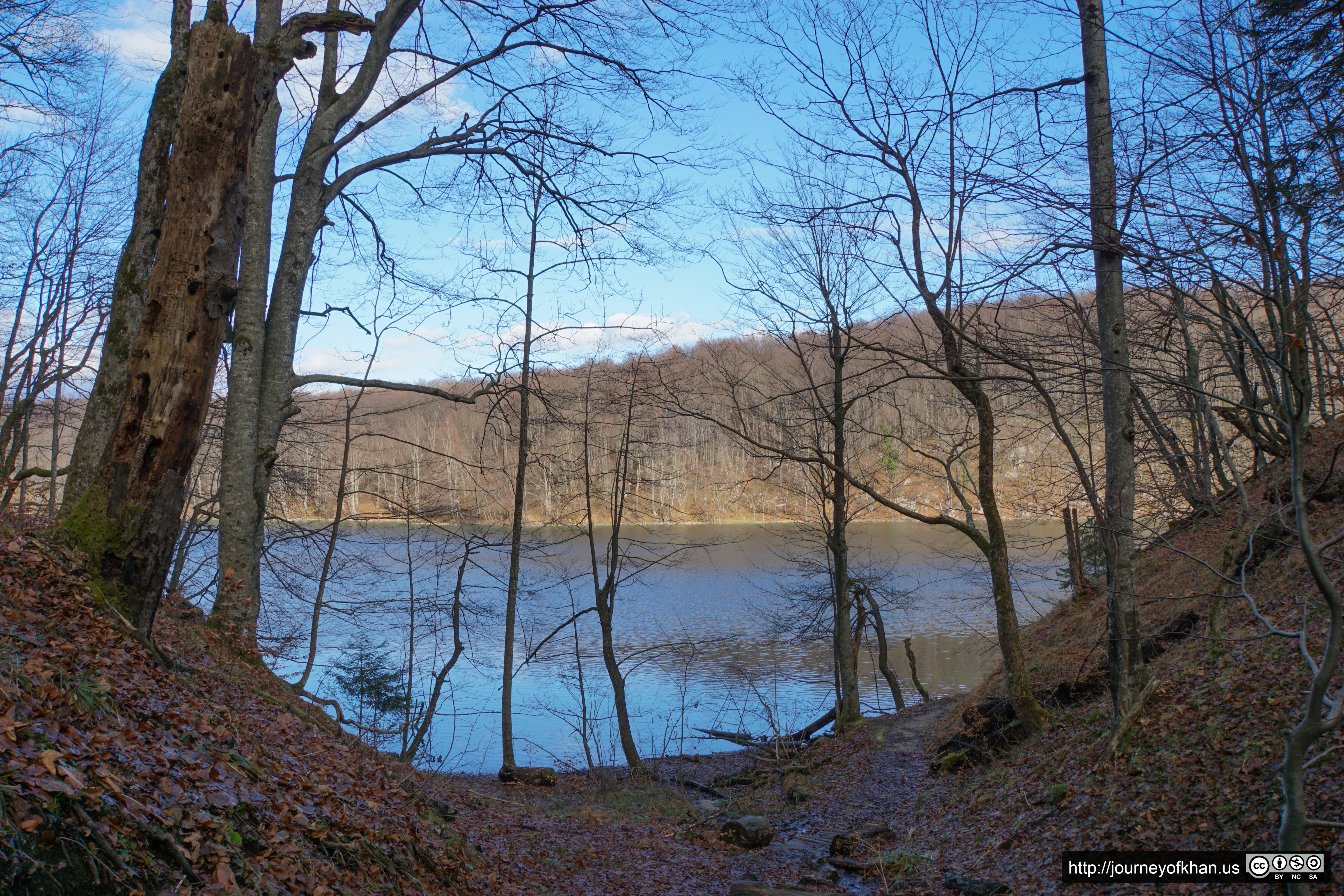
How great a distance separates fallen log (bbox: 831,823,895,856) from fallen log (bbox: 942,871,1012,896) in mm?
1595

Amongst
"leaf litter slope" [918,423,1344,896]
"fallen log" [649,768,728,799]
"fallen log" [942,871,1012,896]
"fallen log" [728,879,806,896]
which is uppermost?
"leaf litter slope" [918,423,1344,896]

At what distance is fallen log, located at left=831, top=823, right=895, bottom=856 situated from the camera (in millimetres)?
7570

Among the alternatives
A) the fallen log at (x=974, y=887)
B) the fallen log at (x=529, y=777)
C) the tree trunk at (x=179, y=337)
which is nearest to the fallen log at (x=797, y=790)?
the fallen log at (x=529, y=777)

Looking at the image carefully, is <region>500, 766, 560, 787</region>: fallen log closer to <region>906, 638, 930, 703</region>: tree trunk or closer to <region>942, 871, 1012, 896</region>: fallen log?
<region>942, 871, 1012, 896</region>: fallen log

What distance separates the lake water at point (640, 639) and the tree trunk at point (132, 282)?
7.01 m

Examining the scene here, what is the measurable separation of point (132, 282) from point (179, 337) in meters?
1.91

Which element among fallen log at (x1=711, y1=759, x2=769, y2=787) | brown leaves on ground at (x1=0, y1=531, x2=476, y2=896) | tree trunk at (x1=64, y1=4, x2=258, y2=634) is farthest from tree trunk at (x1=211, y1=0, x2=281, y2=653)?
fallen log at (x1=711, y1=759, x2=769, y2=787)

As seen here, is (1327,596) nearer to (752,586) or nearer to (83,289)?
(83,289)

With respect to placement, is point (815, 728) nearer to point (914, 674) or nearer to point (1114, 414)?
point (914, 674)

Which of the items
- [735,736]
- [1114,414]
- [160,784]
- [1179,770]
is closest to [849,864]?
[1179,770]

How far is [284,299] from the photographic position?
799 centimetres

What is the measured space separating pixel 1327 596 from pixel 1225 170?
3.42 meters

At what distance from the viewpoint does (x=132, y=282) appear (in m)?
5.95

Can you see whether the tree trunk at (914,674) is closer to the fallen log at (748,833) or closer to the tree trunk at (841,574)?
the tree trunk at (841,574)
